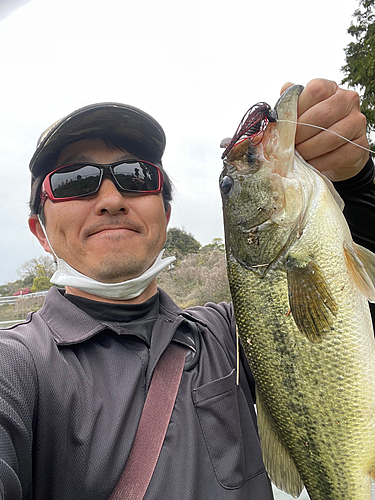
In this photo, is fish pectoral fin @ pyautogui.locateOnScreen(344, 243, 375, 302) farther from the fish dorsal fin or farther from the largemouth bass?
the fish dorsal fin

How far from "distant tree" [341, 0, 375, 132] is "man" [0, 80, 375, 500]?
830 cm

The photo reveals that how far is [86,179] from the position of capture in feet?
6.20

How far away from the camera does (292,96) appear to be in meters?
1.35

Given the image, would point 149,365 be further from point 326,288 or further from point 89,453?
point 326,288

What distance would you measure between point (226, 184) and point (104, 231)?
28.6 inches

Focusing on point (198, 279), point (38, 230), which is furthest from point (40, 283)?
point (38, 230)

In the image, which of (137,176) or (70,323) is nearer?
(70,323)

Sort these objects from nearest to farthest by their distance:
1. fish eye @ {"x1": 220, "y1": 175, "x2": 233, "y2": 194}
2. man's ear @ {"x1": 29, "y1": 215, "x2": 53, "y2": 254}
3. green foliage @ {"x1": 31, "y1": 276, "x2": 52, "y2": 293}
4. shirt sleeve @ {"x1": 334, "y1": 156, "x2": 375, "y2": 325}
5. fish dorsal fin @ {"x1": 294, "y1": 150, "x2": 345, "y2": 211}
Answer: fish dorsal fin @ {"x1": 294, "y1": 150, "x2": 345, "y2": 211}, fish eye @ {"x1": 220, "y1": 175, "x2": 233, "y2": 194}, shirt sleeve @ {"x1": 334, "y1": 156, "x2": 375, "y2": 325}, man's ear @ {"x1": 29, "y1": 215, "x2": 53, "y2": 254}, green foliage @ {"x1": 31, "y1": 276, "x2": 52, "y2": 293}

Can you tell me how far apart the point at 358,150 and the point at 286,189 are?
0.38m

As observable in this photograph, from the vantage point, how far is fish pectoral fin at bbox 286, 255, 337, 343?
4.23 feet

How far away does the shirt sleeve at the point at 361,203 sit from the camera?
1692 mm

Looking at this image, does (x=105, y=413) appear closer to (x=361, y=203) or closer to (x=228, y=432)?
(x=228, y=432)

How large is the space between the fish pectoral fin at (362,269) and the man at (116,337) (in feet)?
1.35

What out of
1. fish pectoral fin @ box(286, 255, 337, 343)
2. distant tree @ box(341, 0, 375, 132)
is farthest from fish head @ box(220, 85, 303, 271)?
distant tree @ box(341, 0, 375, 132)
